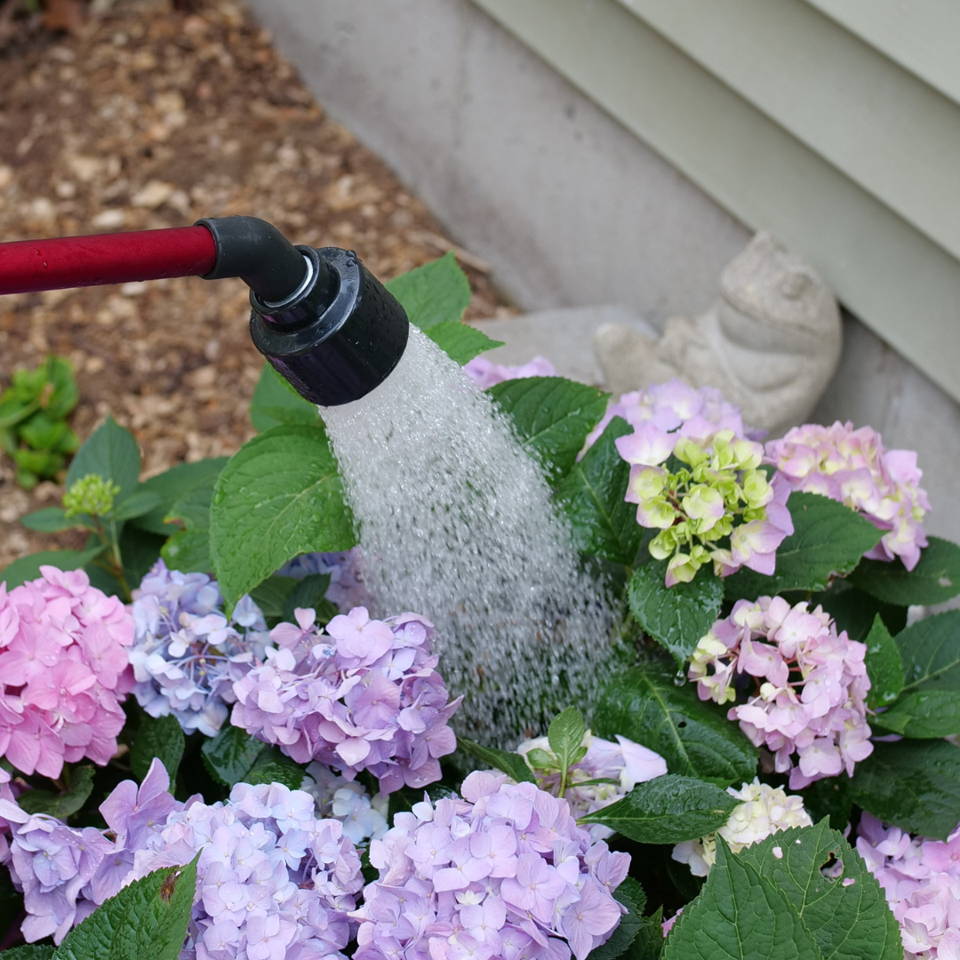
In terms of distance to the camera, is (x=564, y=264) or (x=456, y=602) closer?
(x=456, y=602)

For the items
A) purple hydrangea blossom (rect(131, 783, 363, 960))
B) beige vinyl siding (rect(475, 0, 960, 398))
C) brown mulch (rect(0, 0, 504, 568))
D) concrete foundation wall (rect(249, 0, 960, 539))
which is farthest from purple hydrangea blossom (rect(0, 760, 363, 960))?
brown mulch (rect(0, 0, 504, 568))

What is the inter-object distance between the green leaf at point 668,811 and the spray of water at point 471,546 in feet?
0.66

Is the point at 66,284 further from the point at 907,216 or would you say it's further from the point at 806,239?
the point at 806,239

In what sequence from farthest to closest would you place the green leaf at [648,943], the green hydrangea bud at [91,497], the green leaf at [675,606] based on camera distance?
1. the green hydrangea bud at [91,497]
2. the green leaf at [675,606]
3. the green leaf at [648,943]

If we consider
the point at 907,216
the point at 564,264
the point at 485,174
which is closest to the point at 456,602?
the point at 907,216

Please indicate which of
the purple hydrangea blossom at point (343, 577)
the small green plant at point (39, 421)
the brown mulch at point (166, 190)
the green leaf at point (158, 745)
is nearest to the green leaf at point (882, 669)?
the purple hydrangea blossom at point (343, 577)

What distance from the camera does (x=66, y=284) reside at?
0.63m

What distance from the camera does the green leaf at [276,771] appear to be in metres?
0.92

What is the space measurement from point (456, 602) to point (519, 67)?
187 cm

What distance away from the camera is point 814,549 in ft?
3.41

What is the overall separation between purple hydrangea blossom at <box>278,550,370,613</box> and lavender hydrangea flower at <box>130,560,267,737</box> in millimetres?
105

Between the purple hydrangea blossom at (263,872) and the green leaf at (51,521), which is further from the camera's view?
the green leaf at (51,521)

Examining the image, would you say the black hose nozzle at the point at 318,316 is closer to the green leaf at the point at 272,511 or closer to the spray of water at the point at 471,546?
the spray of water at the point at 471,546

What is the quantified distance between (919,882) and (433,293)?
0.66m
